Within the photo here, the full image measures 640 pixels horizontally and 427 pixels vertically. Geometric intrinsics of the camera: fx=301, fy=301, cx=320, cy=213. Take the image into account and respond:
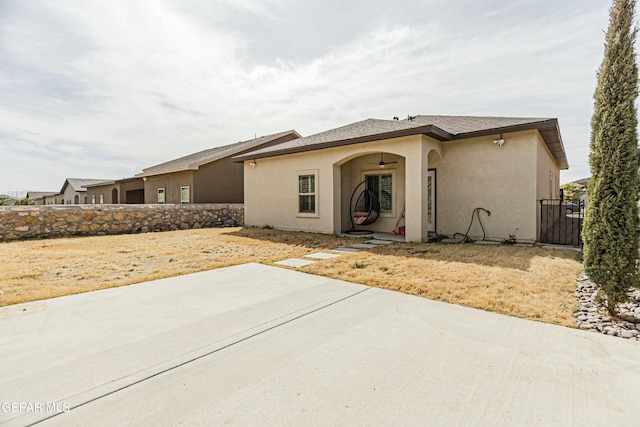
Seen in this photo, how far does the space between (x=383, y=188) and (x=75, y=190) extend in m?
30.5

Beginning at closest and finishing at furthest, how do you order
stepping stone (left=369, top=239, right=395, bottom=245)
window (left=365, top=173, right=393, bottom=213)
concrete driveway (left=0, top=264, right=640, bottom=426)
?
1. concrete driveway (left=0, top=264, right=640, bottom=426)
2. stepping stone (left=369, top=239, right=395, bottom=245)
3. window (left=365, top=173, right=393, bottom=213)

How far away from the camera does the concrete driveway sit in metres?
1.69

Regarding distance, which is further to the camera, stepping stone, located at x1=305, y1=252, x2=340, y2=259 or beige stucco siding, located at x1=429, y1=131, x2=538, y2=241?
beige stucco siding, located at x1=429, y1=131, x2=538, y2=241

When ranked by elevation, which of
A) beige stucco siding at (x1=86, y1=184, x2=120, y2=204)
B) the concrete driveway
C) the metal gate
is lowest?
the concrete driveway

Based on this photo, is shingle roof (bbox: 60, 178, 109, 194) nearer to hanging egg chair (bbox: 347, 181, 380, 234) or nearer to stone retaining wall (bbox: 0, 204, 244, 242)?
stone retaining wall (bbox: 0, 204, 244, 242)

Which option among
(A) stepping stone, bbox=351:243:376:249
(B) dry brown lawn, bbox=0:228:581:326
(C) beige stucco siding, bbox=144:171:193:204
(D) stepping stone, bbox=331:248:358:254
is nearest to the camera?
(B) dry brown lawn, bbox=0:228:581:326

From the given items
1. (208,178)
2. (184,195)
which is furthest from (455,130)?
(184,195)

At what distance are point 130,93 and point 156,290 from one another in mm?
10209

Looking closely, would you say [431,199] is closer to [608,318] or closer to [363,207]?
[363,207]

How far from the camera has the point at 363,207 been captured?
10.8 metres

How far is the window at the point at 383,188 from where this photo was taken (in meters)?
10.2

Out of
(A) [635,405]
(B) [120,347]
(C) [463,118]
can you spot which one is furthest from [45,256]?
(C) [463,118]

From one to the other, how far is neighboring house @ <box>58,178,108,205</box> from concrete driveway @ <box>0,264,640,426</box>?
2970 centimetres

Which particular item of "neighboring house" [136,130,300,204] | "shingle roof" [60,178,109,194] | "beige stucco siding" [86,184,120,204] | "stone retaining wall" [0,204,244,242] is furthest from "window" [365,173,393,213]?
"shingle roof" [60,178,109,194]
